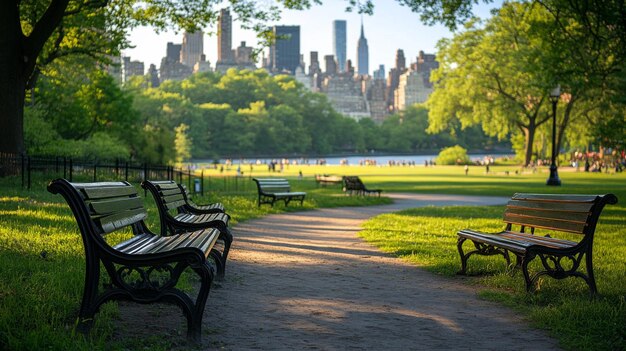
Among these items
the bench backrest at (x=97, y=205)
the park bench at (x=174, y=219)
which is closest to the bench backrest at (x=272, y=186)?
the park bench at (x=174, y=219)

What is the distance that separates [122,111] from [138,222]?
38761mm

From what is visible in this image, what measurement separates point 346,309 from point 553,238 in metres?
2.43

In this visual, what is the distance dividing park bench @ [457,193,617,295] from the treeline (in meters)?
23.6

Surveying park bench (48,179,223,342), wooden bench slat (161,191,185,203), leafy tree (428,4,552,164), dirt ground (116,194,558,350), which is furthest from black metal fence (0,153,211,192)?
leafy tree (428,4,552,164)

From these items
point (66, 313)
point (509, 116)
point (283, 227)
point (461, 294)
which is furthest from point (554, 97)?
point (509, 116)

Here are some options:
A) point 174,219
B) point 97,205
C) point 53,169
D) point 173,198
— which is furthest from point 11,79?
point 97,205

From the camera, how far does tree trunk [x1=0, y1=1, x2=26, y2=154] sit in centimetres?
1812

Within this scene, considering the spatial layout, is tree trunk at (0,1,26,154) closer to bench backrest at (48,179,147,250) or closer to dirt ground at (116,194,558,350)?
dirt ground at (116,194,558,350)

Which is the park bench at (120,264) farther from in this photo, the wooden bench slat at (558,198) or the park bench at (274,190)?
the park bench at (274,190)

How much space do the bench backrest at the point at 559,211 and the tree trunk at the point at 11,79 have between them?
14863 millimetres

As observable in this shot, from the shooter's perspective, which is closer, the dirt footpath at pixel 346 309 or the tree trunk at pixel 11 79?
the dirt footpath at pixel 346 309

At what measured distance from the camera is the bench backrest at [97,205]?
4.64 metres

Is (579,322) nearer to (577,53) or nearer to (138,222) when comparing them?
(138,222)

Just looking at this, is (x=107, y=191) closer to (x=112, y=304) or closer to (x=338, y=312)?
(x=112, y=304)
